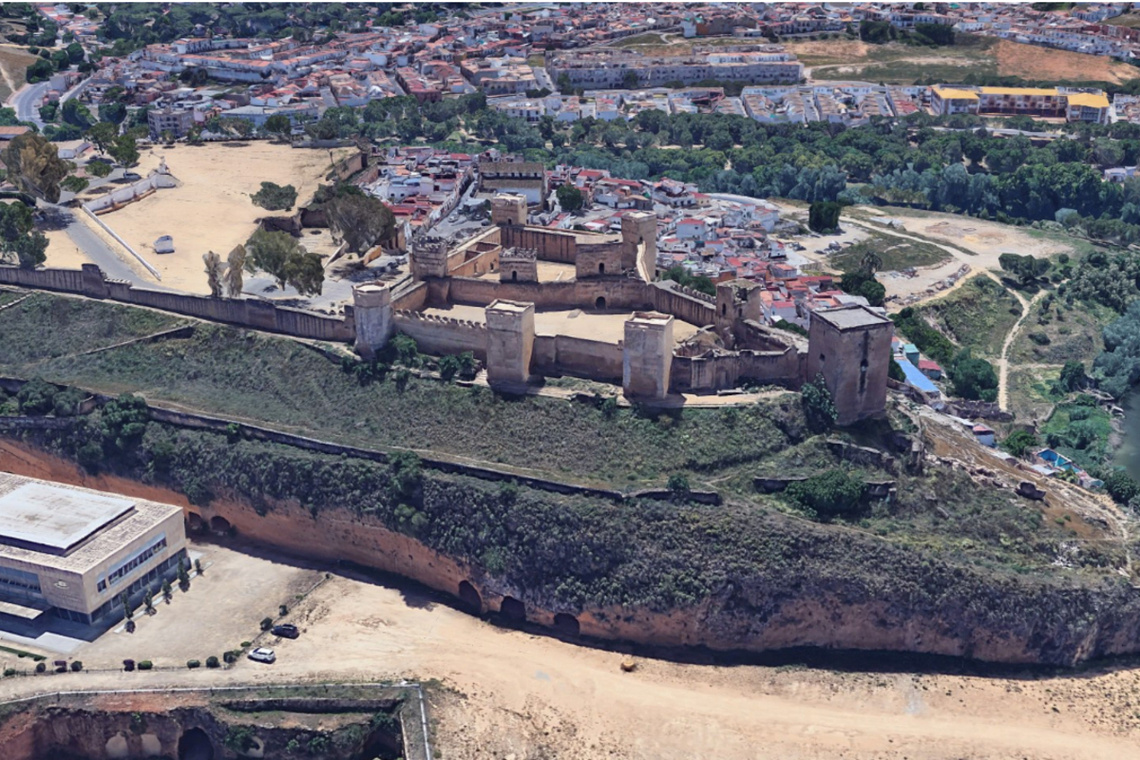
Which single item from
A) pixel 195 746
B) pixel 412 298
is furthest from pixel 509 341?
pixel 195 746

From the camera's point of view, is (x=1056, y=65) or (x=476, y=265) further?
(x=1056, y=65)

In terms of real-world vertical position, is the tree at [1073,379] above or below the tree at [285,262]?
below

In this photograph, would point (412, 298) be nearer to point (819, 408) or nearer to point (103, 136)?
point (819, 408)

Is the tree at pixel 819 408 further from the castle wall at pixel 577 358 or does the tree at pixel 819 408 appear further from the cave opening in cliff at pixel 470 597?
the cave opening in cliff at pixel 470 597

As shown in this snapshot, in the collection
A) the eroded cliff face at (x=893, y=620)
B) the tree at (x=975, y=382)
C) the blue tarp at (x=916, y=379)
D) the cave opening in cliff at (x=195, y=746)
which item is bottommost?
the cave opening in cliff at (x=195, y=746)

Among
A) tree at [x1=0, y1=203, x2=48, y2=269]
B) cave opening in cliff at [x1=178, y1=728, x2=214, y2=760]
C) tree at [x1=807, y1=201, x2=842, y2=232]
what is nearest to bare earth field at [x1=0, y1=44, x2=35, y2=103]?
tree at [x1=0, y1=203, x2=48, y2=269]

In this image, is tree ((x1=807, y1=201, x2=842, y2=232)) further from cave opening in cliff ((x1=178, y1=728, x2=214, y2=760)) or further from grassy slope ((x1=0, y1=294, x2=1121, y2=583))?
cave opening in cliff ((x1=178, y1=728, x2=214, y2=760))

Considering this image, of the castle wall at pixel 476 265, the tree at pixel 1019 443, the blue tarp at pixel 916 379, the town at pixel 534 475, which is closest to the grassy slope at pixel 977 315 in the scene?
the town at pixel 534 475
